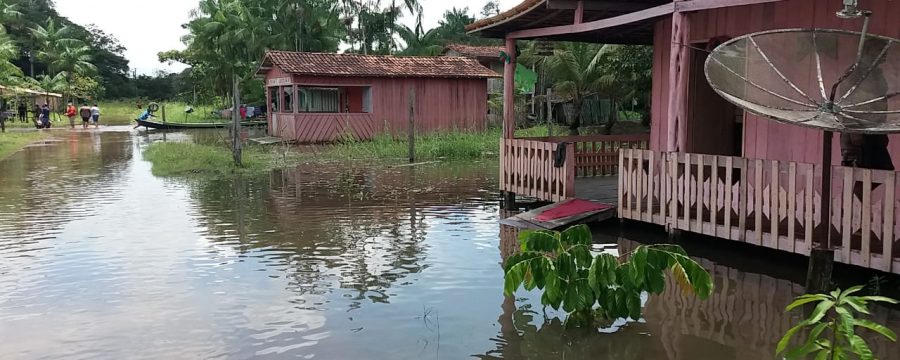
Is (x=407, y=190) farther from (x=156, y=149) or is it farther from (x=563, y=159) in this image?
(x=156, y=149)

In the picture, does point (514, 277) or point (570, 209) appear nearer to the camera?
point (514, 277)

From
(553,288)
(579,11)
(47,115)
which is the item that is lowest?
(553,288)

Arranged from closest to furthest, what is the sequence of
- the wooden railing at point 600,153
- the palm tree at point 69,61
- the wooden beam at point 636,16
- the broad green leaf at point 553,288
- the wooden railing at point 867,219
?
the broad green leaf at point 553,288, the wooden railing at point 867,219, the wooden beam at point 636,16, the wooden railing at point 600,153, the palm tree at point 69,61

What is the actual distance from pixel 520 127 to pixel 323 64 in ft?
27.9

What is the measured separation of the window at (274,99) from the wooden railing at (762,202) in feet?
71.4

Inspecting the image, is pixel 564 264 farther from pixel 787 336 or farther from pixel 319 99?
pixel 319 99

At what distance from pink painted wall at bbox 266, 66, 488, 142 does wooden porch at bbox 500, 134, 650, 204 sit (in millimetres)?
13686

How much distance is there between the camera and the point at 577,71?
960 inches

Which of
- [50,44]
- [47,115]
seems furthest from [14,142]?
[50,44]

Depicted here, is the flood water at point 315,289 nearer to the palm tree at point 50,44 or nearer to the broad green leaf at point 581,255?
the broad green leaf at point 581,255

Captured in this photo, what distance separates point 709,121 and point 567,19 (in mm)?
2537

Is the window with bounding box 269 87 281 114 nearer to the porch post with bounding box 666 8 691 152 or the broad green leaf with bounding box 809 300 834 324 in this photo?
the porch post with bounding box 666 8 691 152

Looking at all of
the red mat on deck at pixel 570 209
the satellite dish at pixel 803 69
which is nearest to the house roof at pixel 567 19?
the red mat on deck at pixel 570 209

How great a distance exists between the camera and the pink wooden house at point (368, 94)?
2642cm
